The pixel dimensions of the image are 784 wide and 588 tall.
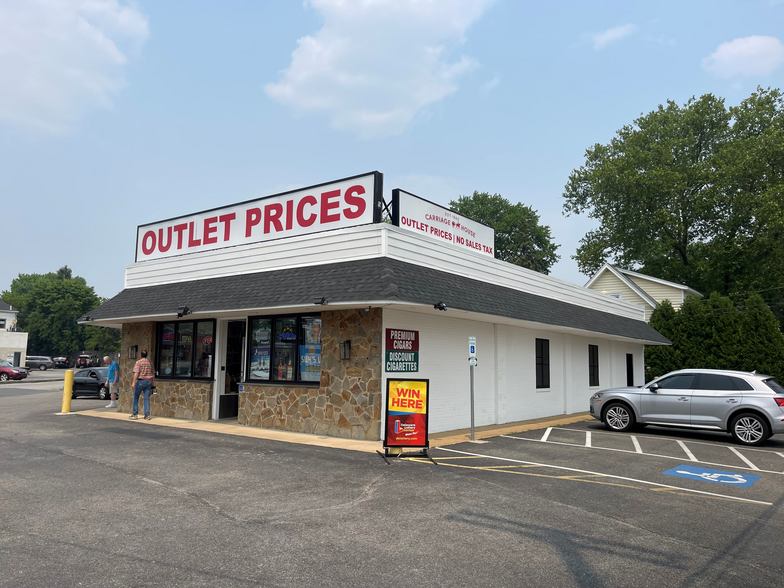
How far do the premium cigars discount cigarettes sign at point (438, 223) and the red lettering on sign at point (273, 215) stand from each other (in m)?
3.09

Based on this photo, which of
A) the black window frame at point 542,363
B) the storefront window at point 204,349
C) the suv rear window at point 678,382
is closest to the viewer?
the suv rear window at point 678,382

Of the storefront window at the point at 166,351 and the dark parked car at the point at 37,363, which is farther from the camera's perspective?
the dark parked car at the point at 37,363

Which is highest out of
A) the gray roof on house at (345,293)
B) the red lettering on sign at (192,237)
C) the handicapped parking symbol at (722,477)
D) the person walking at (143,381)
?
the red lettering on sign at (192,237)

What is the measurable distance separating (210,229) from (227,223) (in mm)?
745

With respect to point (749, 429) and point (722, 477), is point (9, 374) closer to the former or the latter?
point (749, 429)

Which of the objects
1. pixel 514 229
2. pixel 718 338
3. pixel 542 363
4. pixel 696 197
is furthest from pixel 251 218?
pixel 514 229

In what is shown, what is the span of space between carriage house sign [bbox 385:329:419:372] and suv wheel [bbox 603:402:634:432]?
19.2 ft

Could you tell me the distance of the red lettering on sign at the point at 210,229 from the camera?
1612 centimetres

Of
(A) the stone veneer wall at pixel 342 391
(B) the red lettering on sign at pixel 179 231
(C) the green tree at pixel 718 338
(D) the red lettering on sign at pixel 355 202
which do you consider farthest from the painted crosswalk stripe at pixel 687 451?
(C) the green tree at pixel 718 338

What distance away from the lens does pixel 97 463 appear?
902 cm

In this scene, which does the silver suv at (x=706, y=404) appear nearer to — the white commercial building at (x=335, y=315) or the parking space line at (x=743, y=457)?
the parking space line at (x=743, y=457)

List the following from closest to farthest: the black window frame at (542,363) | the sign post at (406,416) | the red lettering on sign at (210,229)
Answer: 1. the sign post at (406,416)
2. the red lettering on sign at (210,229)
3. the black window frame at (542,363)

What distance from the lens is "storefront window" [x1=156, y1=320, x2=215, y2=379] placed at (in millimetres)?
15297

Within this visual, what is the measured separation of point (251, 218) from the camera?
15.2 m
